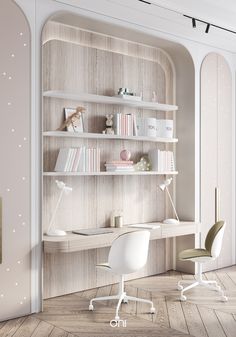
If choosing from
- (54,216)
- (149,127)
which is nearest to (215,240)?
(149,127)

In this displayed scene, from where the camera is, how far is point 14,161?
4.03 m

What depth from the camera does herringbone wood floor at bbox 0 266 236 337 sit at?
146 inches

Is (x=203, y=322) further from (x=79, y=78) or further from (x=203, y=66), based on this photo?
(x=203, y=66)

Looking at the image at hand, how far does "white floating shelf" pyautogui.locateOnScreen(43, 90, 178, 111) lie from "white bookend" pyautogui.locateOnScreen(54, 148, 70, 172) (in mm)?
545

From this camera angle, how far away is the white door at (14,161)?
3.96m

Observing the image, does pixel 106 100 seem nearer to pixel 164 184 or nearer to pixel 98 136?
pixel 98 136

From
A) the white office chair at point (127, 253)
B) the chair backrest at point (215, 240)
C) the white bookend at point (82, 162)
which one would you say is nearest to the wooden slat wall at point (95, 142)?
the white bookend at point (82, 162)

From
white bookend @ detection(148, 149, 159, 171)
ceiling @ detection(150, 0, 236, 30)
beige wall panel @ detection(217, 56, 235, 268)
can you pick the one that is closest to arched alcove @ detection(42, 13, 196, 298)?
white bookend @ detection(148, 149, 159, 171)

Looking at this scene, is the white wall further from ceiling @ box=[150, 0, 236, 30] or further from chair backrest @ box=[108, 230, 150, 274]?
chair backrest @ box=[108, 230, 150, 274]

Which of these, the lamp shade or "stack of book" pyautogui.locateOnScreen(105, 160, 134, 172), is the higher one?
"stack of book" pyautogui.locateOnScreen(105, 160, 134, 172)

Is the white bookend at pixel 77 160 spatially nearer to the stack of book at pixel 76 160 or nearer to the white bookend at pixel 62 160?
the stack of book at pixel 76 160

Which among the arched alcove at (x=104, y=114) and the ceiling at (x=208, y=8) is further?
the ceiling at (x=208, y=8)

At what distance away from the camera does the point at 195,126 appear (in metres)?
5.75

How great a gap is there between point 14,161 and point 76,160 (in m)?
0.77
